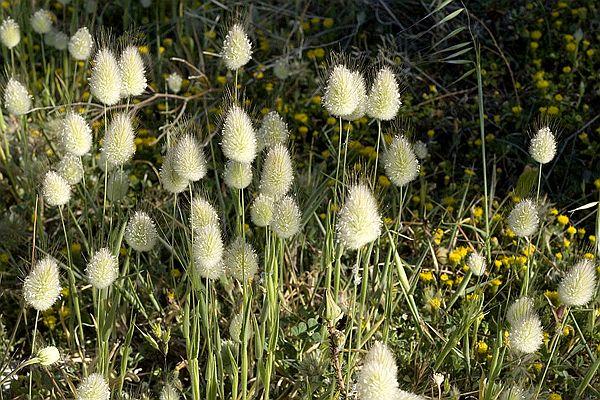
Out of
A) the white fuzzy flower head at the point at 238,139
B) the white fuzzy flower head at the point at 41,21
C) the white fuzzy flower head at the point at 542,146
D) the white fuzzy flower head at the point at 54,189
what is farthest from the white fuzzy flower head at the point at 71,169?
the white fuzzy flower head at the point at 41,21

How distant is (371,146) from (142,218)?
1683 millimetres

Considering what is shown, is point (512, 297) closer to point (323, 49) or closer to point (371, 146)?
point (371, 146)

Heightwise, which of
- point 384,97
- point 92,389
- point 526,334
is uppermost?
point 384,97

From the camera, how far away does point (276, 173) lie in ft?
6.31

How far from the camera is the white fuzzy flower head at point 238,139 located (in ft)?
6.18

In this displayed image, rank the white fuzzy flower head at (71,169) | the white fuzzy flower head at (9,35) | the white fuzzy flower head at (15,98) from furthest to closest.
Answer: the white fuzzy flower head at (9,35) < the white fuzzy flower head at (15,98) < the white fuzzy flower head at (71,169)

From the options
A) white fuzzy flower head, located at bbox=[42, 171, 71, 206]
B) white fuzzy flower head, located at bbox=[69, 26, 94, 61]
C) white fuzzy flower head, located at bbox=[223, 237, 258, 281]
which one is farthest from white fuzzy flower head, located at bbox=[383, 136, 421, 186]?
white fuzzy flower head, located at bbox=[69, 26, 94, 61]

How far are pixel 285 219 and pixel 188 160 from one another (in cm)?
24

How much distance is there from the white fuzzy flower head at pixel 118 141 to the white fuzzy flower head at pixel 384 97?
1.80ft

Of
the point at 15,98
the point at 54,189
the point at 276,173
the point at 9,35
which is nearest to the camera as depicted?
the point at 276,173

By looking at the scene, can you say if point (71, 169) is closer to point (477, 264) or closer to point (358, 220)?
point (358, 220)

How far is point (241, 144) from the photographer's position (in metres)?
1.89

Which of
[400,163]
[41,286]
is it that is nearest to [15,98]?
[41,286]

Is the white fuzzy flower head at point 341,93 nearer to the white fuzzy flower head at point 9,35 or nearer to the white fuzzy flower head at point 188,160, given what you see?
the white fuzzy flower head at point 188,160
